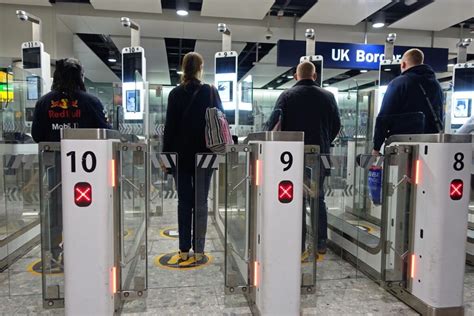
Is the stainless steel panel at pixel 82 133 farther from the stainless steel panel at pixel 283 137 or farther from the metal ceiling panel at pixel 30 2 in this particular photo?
the metal ceiling panel at pixel 30 2

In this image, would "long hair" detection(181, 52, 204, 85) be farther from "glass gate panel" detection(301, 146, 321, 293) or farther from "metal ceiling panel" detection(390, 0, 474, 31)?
"metal ceiling panel" detection(390, 0, 474, 31)

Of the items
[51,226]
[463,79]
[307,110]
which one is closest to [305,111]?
[307,110]

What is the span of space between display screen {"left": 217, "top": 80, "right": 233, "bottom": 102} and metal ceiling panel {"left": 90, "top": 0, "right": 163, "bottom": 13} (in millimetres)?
1473

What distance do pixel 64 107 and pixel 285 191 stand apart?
4.72 ft

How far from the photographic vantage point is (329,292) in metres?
2.26

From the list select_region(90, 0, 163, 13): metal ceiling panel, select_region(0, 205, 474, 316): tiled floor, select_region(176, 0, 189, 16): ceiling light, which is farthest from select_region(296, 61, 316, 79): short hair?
select_region(176, 0, 189, 16): ceiling light

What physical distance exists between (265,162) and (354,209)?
5.61 ft

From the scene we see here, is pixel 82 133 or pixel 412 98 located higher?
pixel 412 98

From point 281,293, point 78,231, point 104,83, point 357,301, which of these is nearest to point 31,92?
point 78,231

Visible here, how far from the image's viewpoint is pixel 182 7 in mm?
5547

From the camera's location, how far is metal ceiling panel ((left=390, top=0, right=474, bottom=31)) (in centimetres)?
511

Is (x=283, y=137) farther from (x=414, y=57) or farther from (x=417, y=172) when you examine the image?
(x=414, y=57)

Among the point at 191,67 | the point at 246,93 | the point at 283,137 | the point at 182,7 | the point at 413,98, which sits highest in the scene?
the point at 182,7

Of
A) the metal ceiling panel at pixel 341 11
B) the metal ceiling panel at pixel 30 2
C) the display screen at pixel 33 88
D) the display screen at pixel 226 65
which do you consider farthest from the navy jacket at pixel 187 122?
the metal ceiling panel at pixel 30 2
